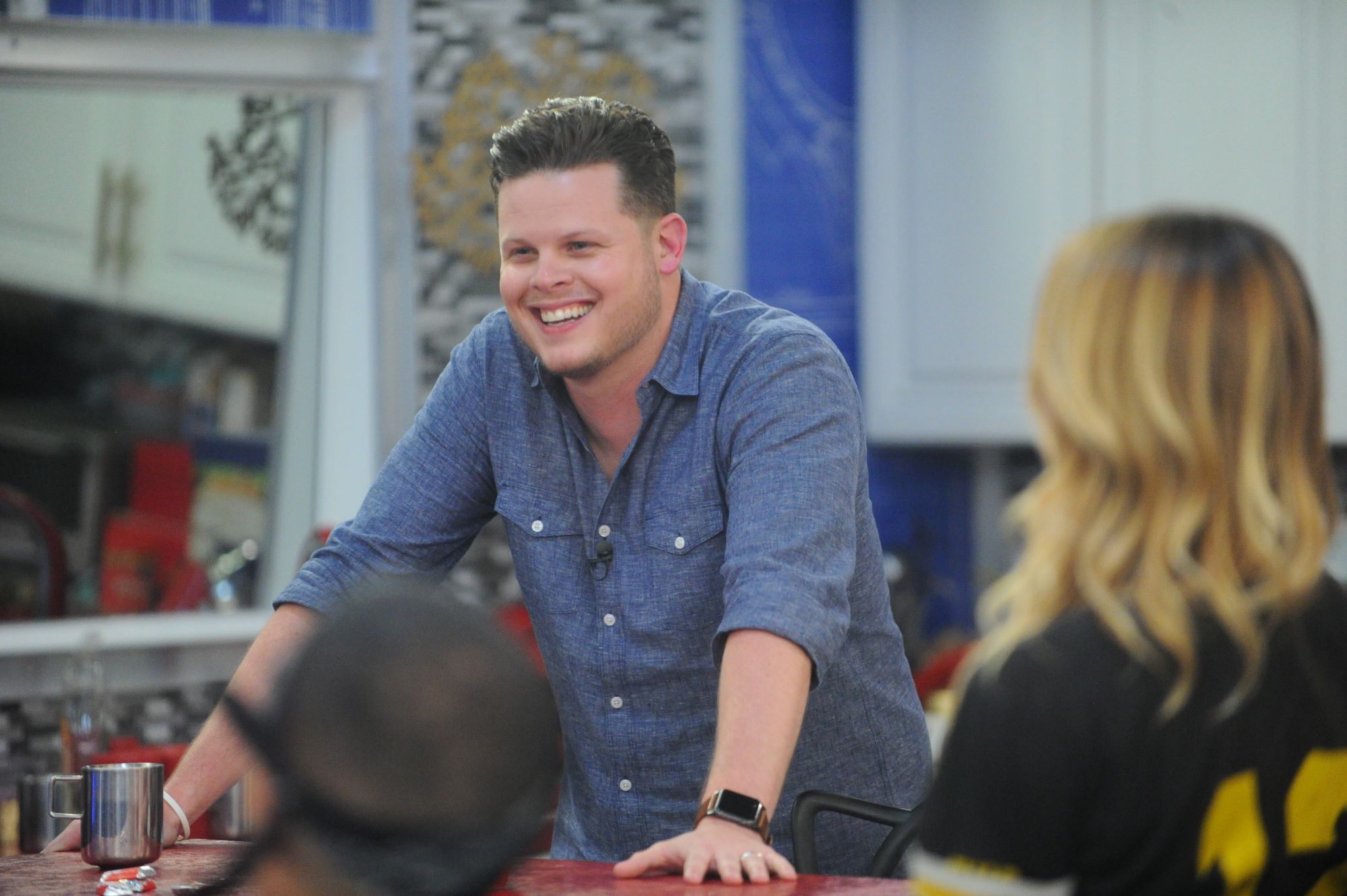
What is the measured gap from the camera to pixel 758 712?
150 centimetres

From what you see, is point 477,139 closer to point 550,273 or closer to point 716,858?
point 550,273

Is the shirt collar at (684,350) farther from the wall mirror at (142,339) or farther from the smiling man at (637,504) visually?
the wall mirror at (142,339)

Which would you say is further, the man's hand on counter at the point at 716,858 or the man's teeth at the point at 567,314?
the man's teeth at the point at 567,314

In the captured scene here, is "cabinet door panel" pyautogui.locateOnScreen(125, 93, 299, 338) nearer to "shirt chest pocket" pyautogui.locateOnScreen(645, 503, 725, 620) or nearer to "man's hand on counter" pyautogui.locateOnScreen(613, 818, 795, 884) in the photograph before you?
"shirt chest pocket" pyautogui.locateOnScreen(645, 503, 725, 620)

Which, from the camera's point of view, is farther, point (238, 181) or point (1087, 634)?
point (238, 181)

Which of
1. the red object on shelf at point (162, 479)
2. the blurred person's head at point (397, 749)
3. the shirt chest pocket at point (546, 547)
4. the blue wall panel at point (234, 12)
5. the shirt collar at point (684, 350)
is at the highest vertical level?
the blue wall panel at point (234, 12)

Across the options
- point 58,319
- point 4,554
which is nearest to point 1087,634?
point 4,554

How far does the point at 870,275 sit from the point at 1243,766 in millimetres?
3026

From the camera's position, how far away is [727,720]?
1.52 meters

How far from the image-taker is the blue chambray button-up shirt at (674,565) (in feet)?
5.85

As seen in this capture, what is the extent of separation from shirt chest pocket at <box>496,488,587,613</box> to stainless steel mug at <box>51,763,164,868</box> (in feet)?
1.62

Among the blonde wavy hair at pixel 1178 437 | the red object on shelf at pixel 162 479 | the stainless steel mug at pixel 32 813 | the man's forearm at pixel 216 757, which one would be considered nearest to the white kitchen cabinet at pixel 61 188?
the red object on shelf at pixel 162 479

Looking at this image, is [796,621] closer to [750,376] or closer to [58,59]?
[750,376]

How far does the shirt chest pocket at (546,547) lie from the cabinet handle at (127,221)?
2.77 m
